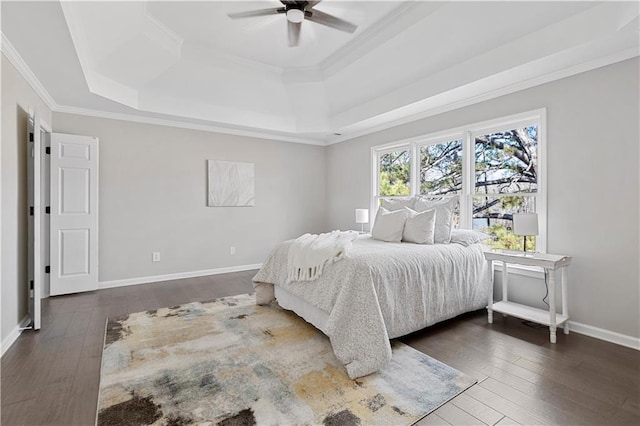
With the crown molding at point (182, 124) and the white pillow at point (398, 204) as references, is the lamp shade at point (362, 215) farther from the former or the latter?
the crown molding at point (182, 124)

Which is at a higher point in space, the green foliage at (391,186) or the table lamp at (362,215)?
the green foliage at (391,186)

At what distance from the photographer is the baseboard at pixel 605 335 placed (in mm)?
2617

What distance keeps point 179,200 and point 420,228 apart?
3709 mm

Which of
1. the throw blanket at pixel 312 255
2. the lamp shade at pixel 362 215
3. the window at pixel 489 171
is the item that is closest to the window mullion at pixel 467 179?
the window at pixel 489 171

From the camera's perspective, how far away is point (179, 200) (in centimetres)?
498

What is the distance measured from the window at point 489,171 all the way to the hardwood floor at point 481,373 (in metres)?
1.10

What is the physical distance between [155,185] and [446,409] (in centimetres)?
467

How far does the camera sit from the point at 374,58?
12.8 feet

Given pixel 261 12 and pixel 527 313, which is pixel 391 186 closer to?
pixel 527 313

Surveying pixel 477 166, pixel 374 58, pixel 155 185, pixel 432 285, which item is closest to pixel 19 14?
pixel 155 185

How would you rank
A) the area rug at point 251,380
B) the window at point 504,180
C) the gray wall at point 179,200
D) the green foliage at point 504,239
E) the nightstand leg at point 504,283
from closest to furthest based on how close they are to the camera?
the area rug at point 251,380 → the nightstand leg at point 504,283 → the window at point 504,180 → the green foliage at point 504,239 → the gray wall at point 179,200

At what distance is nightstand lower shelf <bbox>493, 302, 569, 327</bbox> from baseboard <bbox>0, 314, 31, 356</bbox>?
14.1 feet

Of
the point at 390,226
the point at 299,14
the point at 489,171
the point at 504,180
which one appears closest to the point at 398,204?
the point at 390,226

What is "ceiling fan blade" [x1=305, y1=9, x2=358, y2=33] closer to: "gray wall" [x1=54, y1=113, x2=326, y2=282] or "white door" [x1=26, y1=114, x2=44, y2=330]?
"white door" [x1=26, y1=114, x2=44, y2=330]
